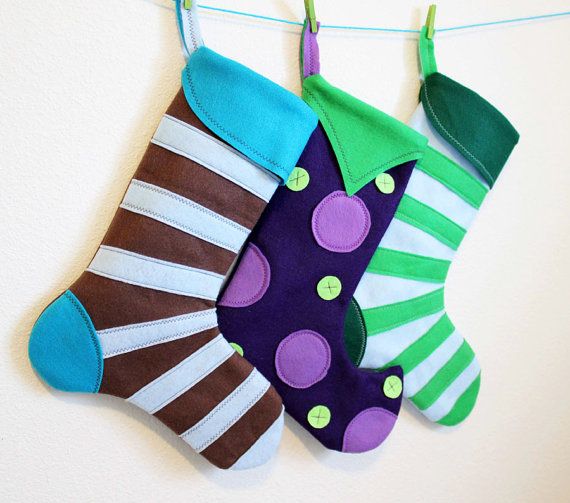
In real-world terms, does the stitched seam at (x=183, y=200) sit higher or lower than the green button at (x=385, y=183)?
lower

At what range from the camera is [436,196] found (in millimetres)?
989

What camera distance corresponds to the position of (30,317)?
32.4 inches

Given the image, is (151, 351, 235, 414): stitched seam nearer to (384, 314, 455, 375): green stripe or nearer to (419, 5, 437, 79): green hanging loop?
(384, 314, 455, 375): green stripe

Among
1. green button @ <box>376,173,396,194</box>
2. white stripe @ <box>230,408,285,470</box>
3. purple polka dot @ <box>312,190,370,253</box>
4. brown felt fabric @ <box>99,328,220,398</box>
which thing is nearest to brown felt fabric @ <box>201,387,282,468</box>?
white stripe @ <box>230,408,285,470</box>

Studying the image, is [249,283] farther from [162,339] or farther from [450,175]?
[450,175]

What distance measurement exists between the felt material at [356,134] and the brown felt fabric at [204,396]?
1.04ft

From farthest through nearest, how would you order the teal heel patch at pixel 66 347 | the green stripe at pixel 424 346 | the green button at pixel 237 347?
the green stripe at pixel 424 346 → the green button at pixel 237 347 → the teal heel patch at pixel 66 347

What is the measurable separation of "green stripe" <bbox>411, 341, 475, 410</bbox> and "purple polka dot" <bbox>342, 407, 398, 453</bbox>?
0.27 feet

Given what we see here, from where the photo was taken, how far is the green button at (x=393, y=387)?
0.96m

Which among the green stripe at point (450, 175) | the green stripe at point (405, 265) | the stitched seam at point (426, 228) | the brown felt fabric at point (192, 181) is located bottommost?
the brown felt fabric at point (192, 181)

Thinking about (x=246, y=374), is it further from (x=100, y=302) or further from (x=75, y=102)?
(x=75, y=102)

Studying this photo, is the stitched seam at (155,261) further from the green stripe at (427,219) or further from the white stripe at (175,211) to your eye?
the green stripe at (427,219)

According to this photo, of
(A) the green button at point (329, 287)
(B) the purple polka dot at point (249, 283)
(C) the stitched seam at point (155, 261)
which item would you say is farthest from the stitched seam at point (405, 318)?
(C) the stitched seam at point (155, 261)

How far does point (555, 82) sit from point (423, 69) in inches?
13.1
